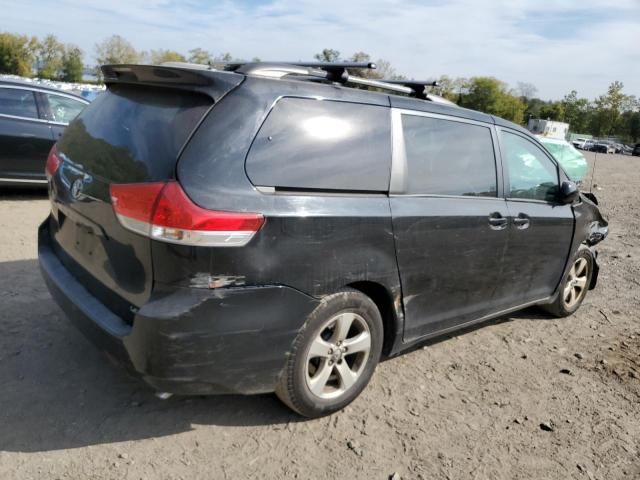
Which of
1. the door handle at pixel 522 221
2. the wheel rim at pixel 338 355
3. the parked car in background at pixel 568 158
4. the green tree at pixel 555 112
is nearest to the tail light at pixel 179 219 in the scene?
the wheel rim at pixel 338 355

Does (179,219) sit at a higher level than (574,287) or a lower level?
higher

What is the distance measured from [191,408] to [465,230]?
1.98 m

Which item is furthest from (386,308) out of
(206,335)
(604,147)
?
(604,147)

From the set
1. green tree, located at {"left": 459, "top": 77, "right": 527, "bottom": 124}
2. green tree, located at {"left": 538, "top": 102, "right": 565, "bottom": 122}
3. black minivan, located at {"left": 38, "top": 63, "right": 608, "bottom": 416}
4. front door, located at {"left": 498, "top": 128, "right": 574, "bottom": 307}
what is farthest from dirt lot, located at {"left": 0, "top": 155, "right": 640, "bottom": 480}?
green tree, located at {"left": 538, "top": 102, "right": 565, "bottom": 122}

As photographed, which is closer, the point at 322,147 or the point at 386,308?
the point at 322,147

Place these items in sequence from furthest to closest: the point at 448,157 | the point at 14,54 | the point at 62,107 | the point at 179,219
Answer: the point at 14,54
the point at 62,107
the point at 448,157
the point at 179,219

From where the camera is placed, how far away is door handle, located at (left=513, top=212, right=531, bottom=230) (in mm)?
3850

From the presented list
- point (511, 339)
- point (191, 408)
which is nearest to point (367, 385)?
point (191, 408)

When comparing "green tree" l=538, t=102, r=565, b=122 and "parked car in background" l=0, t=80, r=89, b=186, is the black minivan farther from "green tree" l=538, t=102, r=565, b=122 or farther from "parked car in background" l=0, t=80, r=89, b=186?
"green tree" l=538, t=102, r=565, b=122

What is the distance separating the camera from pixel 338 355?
2.94 m

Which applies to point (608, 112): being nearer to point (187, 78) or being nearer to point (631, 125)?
point (631, 125)

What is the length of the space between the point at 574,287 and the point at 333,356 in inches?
125

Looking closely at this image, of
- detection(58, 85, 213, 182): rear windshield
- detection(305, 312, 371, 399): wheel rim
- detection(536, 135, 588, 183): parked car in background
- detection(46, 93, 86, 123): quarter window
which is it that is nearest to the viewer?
detection(58, 85, 213, 182): rear windshield

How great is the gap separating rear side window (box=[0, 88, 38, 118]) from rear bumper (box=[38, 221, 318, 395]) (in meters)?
5.81
